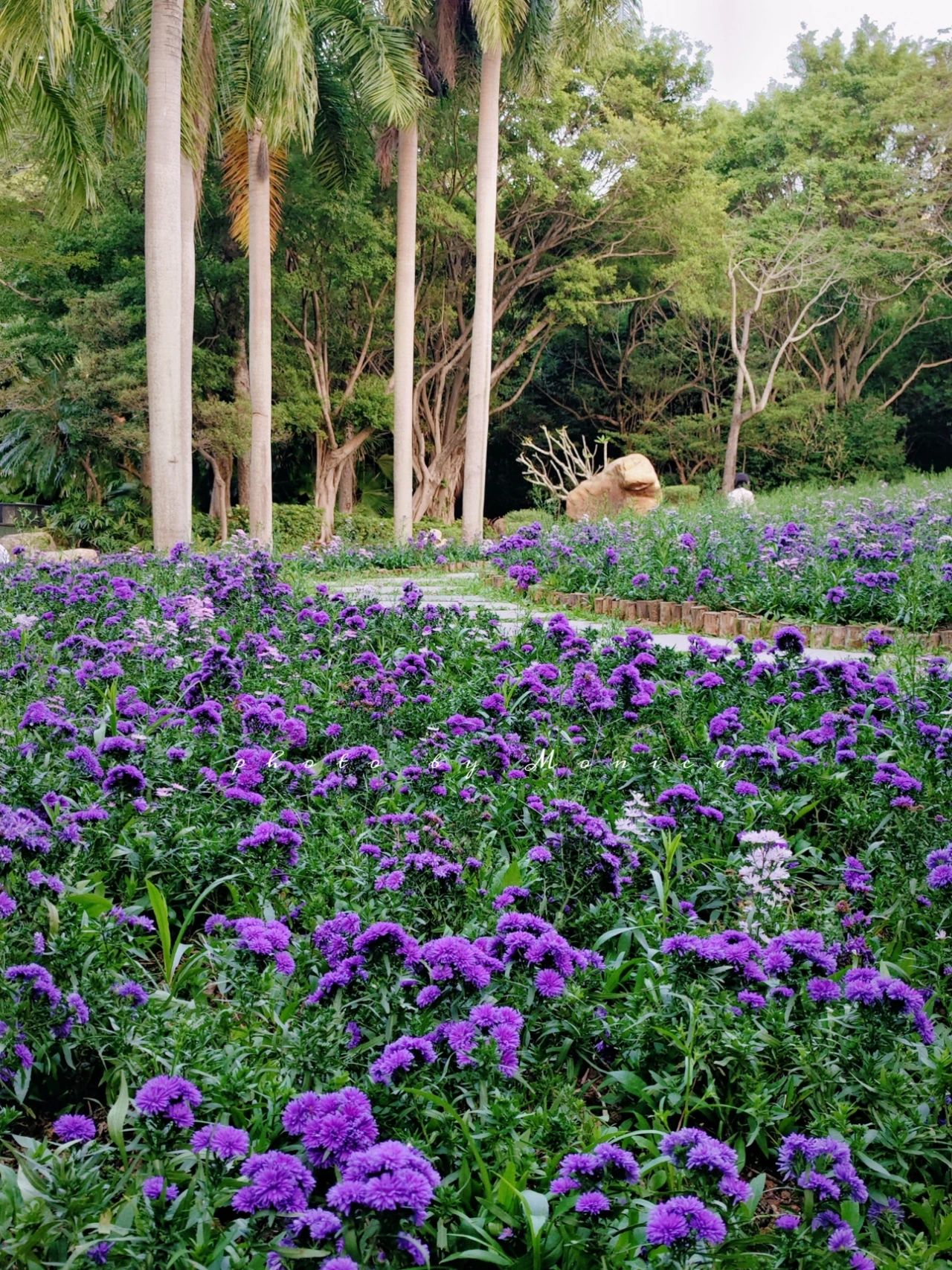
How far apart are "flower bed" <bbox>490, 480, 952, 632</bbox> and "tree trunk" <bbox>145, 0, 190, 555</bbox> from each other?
3.63 m

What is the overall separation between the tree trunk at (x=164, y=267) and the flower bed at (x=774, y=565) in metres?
3.63

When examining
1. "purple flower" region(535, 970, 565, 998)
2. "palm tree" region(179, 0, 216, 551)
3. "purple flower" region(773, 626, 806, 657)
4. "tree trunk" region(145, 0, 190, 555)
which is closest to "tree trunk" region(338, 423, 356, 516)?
"palm tree" region(179, 0, 216, 551)

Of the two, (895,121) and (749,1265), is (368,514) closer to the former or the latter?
(895,121)

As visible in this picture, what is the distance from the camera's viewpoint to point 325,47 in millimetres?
15391

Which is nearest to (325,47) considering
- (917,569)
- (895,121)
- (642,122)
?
(642,122)

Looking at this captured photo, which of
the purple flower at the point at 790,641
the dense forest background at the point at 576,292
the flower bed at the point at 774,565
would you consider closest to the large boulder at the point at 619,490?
the dense forest background at the point at 576,292

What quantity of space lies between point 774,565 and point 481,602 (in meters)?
1.99

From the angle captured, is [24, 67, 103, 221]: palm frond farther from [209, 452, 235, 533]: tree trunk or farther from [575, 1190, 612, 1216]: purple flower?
[575, 1190, 612, 1216]: purple flower

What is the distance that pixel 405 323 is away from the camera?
1534 centimetres

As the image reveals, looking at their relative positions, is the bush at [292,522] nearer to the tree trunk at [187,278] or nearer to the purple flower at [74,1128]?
the tree trunk at [187,278]

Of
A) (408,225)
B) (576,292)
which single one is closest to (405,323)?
(408,225)

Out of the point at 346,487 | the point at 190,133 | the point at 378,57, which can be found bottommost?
the point at 346,487

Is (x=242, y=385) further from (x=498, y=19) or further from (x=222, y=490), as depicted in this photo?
(x=498, y=19)

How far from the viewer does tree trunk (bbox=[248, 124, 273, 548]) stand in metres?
13.8
